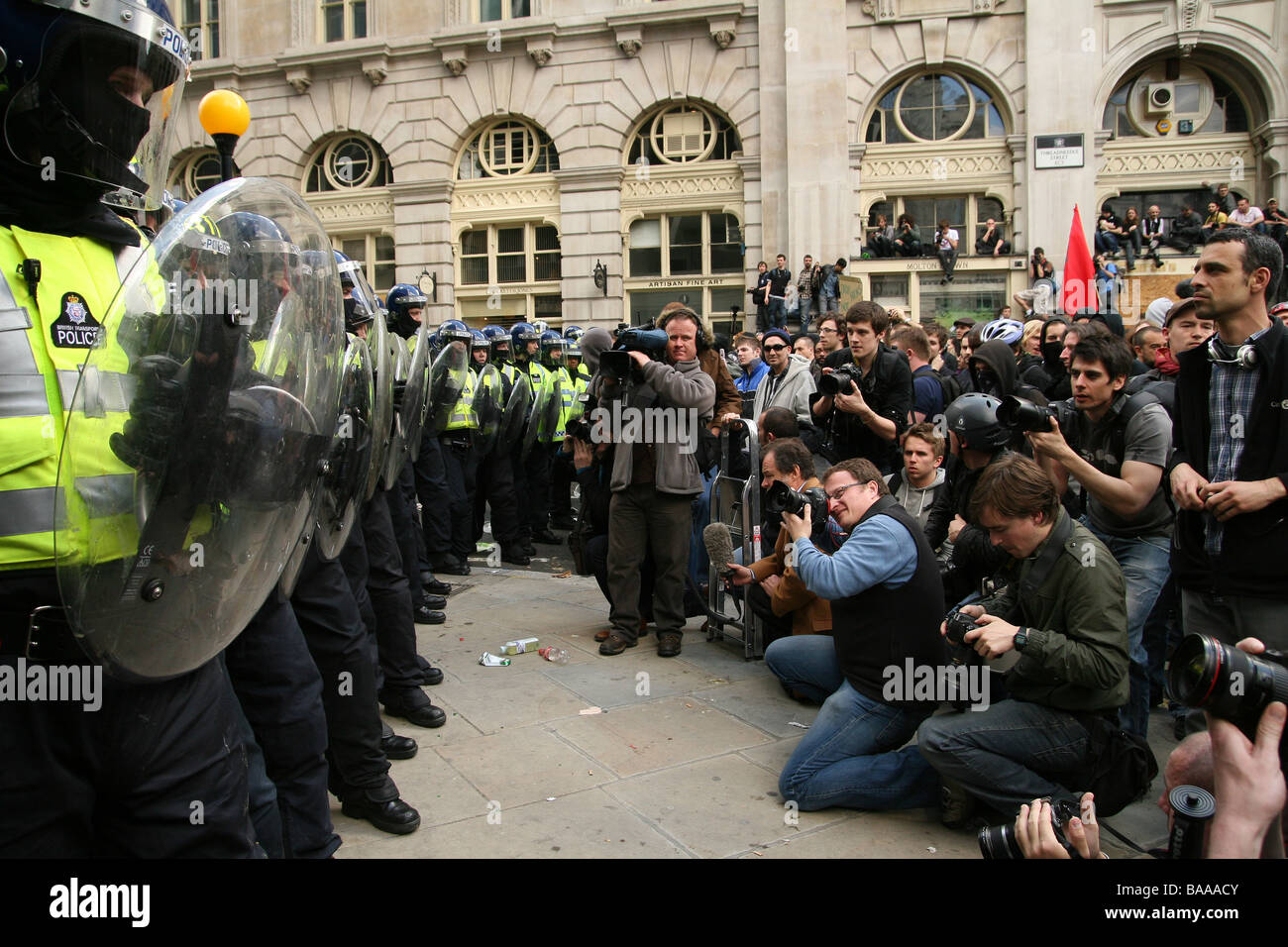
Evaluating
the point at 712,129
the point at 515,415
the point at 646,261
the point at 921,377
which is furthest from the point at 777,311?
the point at 921,377

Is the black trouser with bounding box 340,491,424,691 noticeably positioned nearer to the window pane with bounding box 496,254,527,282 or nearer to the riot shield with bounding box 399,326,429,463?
the riot shield with bounding box 399,326,429,463

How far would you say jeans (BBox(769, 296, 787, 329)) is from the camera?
705 inches

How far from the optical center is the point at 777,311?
1792 cm

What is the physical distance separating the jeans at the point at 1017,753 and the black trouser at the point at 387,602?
241 cm

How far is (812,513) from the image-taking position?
3756mm

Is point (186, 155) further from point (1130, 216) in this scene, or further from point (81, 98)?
point (81, 98)

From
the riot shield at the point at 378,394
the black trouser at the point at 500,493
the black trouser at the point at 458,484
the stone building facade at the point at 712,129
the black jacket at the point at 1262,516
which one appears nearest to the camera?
the black jacket at the point at 1262,516

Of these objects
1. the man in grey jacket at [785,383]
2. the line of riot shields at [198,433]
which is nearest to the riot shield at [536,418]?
the man in grey jacket at [785,383]

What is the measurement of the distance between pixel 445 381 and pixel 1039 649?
16.9 ft

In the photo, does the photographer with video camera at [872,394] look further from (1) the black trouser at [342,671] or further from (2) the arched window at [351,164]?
(2) the arched window at [351,164]

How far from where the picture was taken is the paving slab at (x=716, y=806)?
3238 millimetres

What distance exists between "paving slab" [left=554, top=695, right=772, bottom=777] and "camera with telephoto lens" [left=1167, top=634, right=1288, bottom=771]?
7.70ft
